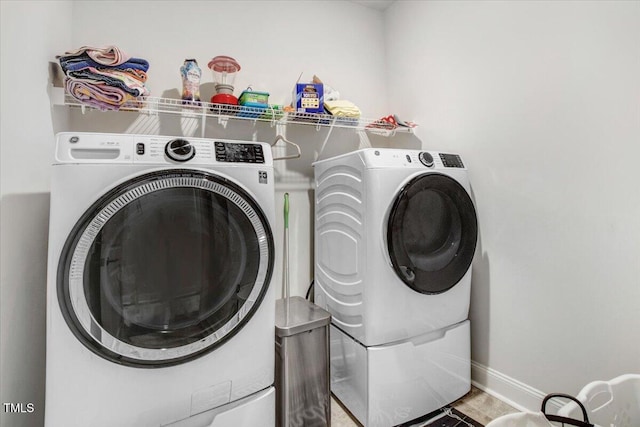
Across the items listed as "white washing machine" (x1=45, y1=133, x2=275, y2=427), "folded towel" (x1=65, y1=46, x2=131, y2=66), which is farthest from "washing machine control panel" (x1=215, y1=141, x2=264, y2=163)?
"folded towel" (x1=65, y1=46, x2=131, y2=66)

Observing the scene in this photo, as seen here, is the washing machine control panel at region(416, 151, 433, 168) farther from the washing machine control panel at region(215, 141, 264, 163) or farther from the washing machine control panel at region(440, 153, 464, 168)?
the washing machine control panel at region(215, 141, 264, 163)

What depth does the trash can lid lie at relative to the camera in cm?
140

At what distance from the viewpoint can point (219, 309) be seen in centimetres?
116

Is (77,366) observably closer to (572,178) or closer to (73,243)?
(73,243)

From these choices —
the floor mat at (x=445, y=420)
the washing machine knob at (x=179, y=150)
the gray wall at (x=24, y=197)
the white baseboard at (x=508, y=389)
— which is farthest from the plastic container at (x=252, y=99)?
the white baseboard at (x=508, y=389)

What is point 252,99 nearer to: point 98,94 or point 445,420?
point 98,94

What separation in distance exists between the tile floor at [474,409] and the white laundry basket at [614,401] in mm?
537

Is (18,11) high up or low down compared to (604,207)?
up

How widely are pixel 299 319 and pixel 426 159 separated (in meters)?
1.02

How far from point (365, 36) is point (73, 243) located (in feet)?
7.89

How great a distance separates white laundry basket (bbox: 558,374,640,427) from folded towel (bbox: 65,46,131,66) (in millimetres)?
2213

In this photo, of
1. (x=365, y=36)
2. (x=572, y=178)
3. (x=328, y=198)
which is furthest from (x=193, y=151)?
(x=365, y=36)

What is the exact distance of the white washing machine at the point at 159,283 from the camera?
37.6 inches

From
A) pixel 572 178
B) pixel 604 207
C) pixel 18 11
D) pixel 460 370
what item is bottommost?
pixel 460 370
